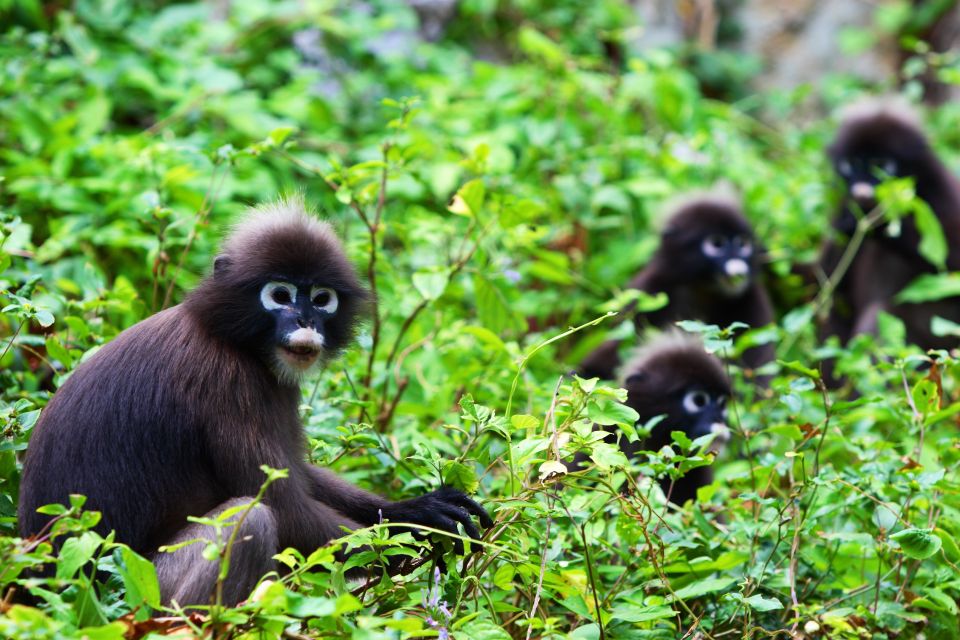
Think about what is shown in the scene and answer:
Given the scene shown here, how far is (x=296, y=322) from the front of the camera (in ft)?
9.45

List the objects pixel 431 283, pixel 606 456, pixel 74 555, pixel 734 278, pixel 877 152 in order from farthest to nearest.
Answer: pixel 877 152
pixel 734 278
pixel 431 283
pixel 606 456
pixel 74 555

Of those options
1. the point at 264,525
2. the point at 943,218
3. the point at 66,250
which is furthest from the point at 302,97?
the point at 264,525

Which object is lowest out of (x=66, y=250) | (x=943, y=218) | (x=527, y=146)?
(x=943, y=218)

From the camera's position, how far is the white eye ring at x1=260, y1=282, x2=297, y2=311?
2.90m

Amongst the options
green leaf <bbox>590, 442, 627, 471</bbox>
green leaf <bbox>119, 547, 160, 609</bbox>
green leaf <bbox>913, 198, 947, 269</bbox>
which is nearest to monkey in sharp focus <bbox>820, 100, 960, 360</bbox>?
green leaf <bbox>913, 198, 947, 269</bbox>

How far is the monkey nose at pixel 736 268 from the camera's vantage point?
5473 mm

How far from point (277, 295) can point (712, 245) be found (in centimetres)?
316

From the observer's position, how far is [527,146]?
6.02 metres

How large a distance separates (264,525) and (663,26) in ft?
22.2

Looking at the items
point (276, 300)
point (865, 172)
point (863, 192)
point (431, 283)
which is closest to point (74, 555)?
point (276, 300)

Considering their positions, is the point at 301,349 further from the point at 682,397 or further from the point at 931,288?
the point at 931,288

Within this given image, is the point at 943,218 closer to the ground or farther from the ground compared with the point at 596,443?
closer to the ground

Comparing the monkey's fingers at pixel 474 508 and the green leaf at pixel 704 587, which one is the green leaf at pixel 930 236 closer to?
the green leaf at pixel 704 587

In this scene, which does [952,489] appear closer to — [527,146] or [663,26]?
[527,146]
